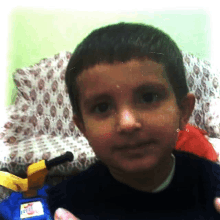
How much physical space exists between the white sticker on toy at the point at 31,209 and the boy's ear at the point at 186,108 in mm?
351

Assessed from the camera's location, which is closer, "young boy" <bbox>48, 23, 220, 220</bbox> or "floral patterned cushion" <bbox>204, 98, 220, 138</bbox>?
"young boy" <bbox>48, 23, 220, 220</bbox>

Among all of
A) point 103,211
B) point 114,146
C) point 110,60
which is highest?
point 110,60

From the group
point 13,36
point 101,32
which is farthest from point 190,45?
point 13,36

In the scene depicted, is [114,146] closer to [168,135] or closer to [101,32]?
[168,135]

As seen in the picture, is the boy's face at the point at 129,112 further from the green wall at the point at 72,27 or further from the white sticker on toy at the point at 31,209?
the white sticker on toy at the point at 31,209

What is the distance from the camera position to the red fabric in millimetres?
477

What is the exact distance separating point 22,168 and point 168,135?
318 mm

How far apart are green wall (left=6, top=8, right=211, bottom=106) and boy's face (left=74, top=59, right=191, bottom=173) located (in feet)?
0.33

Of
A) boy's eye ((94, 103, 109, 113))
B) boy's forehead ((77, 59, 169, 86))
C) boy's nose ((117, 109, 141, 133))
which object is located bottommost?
boy's nose ((117, 109, 141, 133))

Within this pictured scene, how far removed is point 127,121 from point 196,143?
0.73ft

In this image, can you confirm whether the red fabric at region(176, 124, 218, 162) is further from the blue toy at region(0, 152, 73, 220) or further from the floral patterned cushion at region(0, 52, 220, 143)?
the blue toy at region(0, 152, 73, 220)

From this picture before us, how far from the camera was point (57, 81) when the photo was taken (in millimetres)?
471

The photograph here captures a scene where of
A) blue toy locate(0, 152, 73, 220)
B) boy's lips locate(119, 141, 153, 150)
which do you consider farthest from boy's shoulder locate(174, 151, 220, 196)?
blue toy locate(0, 152, 73, 220)

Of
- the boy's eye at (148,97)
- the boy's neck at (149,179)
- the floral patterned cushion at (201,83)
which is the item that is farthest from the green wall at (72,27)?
the boy's neck at (149,179)
